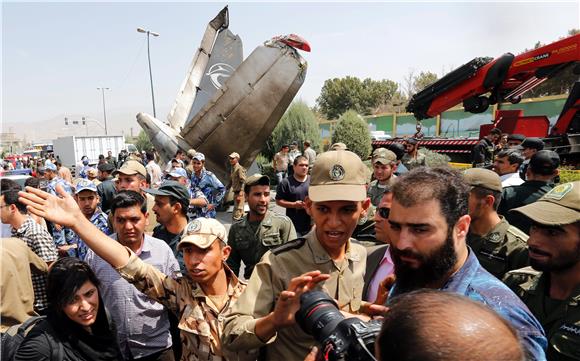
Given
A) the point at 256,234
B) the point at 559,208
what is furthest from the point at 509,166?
the point at 256,234

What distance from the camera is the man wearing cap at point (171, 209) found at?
3.12 m

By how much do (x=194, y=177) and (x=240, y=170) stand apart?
4.09 feet

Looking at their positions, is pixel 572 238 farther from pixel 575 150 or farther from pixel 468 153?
pixel 468 153

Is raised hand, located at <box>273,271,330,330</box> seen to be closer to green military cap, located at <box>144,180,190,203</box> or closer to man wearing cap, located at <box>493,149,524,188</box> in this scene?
green military cap, located at <box>144,180,190,203</box>

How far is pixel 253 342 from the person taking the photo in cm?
136

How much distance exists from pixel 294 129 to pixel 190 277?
53.4 feet

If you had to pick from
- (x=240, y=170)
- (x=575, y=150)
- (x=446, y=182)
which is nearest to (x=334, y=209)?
(x=446, y=182)

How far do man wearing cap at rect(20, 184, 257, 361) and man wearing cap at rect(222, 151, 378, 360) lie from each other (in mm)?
405

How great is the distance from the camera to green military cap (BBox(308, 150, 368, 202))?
1.56 metres

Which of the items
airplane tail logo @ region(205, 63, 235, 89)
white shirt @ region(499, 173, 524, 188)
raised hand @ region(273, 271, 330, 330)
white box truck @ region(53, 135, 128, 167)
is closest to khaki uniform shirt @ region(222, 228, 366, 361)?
raised hand @ region(273, 271, 330, 330)

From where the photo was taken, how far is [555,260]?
1.83 meters

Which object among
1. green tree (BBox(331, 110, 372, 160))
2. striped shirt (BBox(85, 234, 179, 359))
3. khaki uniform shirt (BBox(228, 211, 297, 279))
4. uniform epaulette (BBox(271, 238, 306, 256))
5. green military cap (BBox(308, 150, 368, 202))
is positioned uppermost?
green tree (BBox(331, 110, 372, 160))

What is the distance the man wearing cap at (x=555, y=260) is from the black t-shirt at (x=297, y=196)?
3120mm

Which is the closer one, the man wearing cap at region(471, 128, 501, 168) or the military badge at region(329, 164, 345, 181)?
the military badge at region(329, 164, 345, 181)
